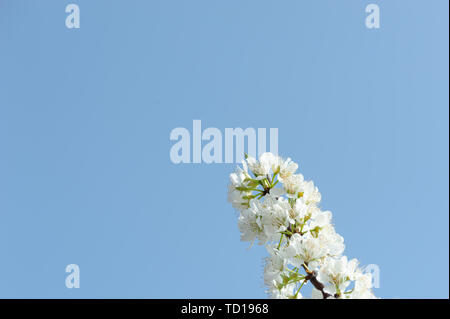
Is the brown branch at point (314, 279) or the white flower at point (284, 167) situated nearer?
the brown branch at point (314, 279)

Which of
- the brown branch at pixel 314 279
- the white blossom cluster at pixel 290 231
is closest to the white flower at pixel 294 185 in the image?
the white blossom cluster at pixel 290 231

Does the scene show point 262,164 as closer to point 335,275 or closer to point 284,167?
point 284,167

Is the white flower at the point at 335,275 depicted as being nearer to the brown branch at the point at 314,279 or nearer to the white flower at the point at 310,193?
the brown branch at the point at 314,279

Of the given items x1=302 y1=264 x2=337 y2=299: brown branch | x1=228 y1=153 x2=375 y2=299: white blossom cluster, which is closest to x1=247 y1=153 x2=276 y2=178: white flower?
x1=228 y1=153 x2=375 y2=299: white blossom cluster

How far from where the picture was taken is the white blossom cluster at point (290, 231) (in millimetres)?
1313

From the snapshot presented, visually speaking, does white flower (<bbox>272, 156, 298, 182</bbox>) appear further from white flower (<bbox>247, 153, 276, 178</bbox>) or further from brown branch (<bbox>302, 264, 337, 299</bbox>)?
brown branch (<bbox>302, 264, 337, 299</bbox>)

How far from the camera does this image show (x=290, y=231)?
4.67 ft

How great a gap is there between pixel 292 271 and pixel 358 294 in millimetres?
211

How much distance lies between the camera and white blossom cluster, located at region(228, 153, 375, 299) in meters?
1.31

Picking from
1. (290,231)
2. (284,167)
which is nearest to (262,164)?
(284,167)

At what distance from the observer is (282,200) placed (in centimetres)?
148
